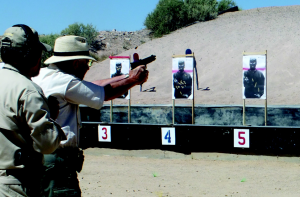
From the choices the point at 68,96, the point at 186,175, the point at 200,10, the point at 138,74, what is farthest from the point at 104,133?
the point at 200,10

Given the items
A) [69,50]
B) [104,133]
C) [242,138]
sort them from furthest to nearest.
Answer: [104,133]
[242,138]
[69,50]

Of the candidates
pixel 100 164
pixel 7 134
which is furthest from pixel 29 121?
pixel 100 164

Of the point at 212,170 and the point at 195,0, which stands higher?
the point at 195,0

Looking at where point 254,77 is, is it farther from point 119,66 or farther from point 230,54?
point 230,54

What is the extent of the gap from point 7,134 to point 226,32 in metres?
26.2

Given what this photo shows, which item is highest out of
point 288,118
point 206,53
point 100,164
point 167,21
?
point 167,21

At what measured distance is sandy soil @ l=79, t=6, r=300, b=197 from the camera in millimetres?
6328

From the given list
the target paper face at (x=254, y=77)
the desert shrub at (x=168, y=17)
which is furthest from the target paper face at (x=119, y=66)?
the desert shrub at (x=168, y=17)

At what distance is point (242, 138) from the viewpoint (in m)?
8.24

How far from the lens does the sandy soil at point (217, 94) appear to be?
633 centimetres

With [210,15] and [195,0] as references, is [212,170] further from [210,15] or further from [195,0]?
[195,0]

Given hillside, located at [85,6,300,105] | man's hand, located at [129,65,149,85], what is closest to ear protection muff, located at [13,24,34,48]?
man's hand, located at [129,65,149,85]

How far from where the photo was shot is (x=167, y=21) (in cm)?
3519

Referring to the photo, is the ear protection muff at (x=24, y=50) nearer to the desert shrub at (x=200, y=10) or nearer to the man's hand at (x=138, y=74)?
the man's hand at (x=138, y=74)
